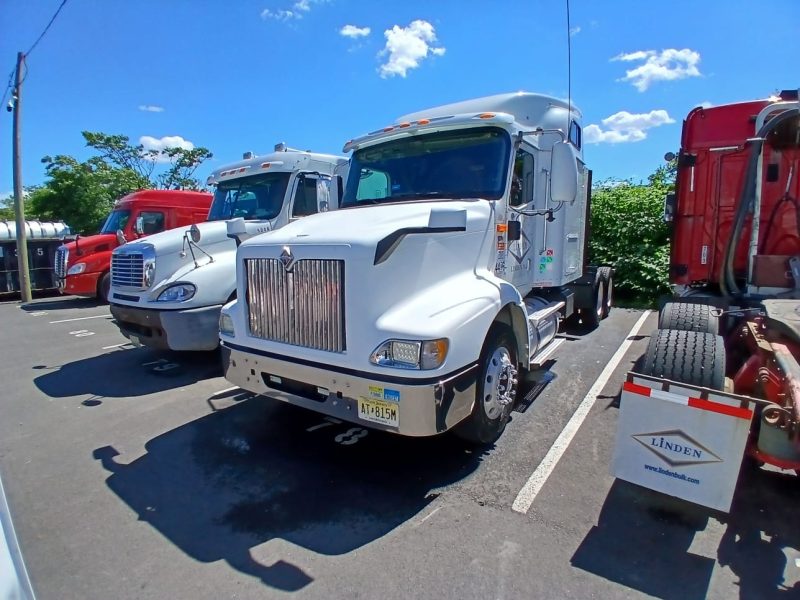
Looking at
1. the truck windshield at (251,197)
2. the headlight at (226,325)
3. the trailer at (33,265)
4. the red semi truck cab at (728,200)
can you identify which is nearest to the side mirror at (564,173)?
the red semi truck cab at (728,200)

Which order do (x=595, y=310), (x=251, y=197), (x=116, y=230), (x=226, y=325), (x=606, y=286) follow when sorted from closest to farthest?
(x=226, y=325) < (x=251, y=197) < (x=595, y=310) < (x=606, y=286) < (x=116, y=230)

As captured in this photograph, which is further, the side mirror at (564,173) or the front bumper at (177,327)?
the front bumper at (177,327)

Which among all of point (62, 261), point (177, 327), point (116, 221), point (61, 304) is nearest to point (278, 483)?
point (177, 327)

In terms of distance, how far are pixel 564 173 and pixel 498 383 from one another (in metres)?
2.12

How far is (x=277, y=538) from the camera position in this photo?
113 inches

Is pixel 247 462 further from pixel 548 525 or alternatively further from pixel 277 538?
pixel 548 525

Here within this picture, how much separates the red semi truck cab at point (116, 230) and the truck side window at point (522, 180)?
9677 mm

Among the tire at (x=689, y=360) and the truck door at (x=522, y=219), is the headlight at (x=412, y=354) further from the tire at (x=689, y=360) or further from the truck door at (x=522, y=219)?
the truck door at (x=522, y=219)

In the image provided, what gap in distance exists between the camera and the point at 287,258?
11.6 ft

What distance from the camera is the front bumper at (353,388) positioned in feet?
9.99

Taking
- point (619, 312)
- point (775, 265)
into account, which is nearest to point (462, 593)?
point (775, 265)

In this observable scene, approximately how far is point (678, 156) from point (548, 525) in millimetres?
4799

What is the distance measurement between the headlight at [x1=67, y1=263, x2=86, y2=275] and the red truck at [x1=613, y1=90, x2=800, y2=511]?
42.6 feet

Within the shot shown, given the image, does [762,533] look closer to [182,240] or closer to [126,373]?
[182,240]
